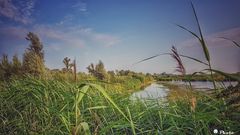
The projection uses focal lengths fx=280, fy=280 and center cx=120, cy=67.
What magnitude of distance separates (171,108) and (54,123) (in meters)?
0.76

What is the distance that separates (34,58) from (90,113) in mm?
3682

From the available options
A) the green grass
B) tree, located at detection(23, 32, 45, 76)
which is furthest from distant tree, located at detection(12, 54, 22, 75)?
the green grass

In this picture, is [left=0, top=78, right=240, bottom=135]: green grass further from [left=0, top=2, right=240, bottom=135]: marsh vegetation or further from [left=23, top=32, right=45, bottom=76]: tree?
[left=23, top=32, right=45, bottom=76]: tree

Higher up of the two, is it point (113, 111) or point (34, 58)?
point (34, 58)

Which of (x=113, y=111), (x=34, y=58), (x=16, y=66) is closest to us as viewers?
(x=113, y=111)

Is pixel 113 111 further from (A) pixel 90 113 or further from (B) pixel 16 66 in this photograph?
(B) pixel 16 66

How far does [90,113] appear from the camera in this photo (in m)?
1.69

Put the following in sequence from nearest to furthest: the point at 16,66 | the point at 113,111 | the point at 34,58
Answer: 1. the point at 113,111
2. the point at 34,58
3. the point at 16,66

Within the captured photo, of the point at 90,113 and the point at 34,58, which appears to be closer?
the point at 90,113

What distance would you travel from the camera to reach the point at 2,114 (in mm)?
2070

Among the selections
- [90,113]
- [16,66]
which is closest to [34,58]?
[16,66]

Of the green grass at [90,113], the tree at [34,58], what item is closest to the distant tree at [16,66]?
the tree at [34,58]

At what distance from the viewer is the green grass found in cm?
144

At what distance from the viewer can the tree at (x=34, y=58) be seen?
4678 mm
